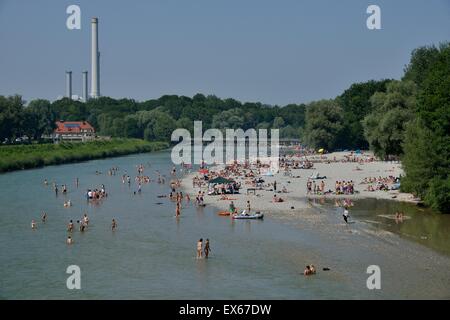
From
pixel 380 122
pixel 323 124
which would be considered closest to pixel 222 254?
pixel 380 122

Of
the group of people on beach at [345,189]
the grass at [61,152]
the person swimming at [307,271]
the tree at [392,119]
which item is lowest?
the person swimming at [307,271]

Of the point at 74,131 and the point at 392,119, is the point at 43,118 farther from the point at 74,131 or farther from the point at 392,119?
the point at 392,119

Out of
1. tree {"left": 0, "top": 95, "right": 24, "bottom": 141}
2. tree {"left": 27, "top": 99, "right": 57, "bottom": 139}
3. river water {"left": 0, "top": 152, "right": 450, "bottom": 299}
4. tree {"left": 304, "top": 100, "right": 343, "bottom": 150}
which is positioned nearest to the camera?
river water {"left": 0, "top": 152, "right": 450, "bottom": 299}

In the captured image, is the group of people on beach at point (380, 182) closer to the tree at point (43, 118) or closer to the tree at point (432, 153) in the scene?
the tree at point (432, 153)

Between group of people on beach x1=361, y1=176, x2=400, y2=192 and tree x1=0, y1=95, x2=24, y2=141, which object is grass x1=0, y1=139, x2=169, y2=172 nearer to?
tree x1=0, y1=95, x2=24, y2=141

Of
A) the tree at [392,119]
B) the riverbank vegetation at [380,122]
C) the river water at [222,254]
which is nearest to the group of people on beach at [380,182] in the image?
the riverbank vegetation at [380,122]

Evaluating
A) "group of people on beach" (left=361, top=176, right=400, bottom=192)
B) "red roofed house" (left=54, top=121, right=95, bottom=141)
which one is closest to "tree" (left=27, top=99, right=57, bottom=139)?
"red roofed house" (left=54, top=121, right=95, bottom=141)
